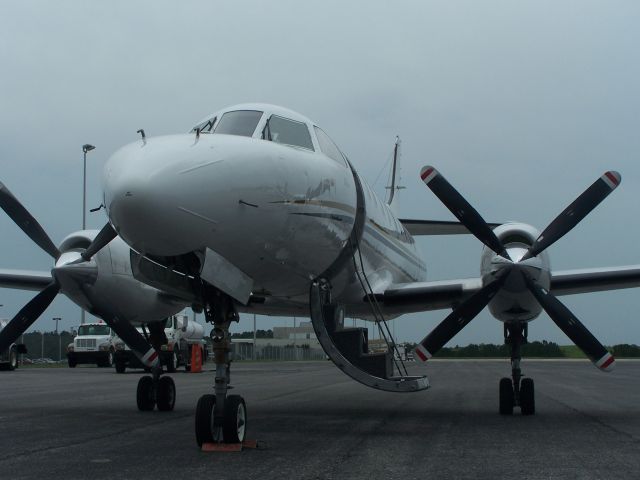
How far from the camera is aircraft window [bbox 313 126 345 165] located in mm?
11226

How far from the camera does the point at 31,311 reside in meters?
14.2

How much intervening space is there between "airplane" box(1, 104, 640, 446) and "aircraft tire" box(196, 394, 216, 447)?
0.5 inches

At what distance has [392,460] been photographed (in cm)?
838

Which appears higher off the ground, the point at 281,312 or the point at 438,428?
the point at 281,312

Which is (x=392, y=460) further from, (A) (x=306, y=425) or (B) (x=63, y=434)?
(B) (x=63, y=434)

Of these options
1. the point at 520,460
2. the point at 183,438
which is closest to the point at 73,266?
the point at 183,438

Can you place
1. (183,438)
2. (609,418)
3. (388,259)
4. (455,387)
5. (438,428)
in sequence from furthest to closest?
(455,387) < (388,259) < (609,418) < (438,428) < (183,438)

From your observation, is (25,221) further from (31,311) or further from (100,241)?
(100,241)

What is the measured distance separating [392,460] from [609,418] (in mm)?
6283

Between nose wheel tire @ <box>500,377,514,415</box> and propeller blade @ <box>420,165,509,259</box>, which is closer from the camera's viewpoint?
propeller blade @ <box>420,165,509,259</box>

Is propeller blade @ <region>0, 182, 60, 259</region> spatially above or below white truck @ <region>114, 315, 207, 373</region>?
above

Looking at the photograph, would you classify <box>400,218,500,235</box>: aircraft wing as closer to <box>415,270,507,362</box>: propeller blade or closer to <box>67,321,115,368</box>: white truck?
<box>415,270,507,362</box>: propeller blade

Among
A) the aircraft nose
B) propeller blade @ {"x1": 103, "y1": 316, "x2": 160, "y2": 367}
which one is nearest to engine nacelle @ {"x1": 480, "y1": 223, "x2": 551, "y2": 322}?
propeller blade @ {"x1": 103, "y1": 316, "x2": 160, "y2": 367}

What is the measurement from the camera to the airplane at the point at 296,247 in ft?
27.4
